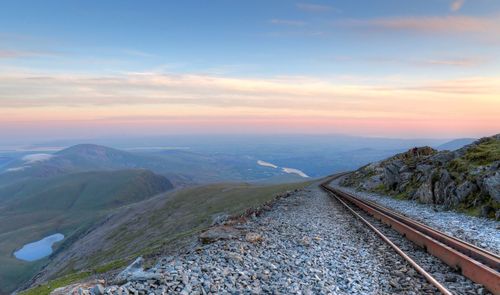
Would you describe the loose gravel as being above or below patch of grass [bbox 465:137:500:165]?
below

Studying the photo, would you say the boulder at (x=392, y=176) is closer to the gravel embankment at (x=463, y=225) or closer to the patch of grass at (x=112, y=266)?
the gravel embankment at (x=463, y=225)

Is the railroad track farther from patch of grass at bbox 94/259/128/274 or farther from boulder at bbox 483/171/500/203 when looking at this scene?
patch of grass at bbox 94/259/128/274

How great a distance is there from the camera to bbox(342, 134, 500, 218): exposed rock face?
30.5 meters

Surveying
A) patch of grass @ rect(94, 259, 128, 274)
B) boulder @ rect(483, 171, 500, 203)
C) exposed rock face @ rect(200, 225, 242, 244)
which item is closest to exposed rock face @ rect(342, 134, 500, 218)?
boulder @ rect(483, 171, 500, 203)

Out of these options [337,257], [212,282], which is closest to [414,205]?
[337,257]

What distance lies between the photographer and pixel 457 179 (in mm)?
36344

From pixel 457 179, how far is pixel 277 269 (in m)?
29.9

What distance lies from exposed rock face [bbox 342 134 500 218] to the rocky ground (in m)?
15.3

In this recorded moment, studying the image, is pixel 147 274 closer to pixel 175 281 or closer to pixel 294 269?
pixel 175 281

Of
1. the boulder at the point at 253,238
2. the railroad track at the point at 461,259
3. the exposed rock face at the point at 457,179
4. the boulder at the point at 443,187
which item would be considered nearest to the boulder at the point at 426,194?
the exposed rock face at the point at 457,179

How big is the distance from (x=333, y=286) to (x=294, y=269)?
2.29 meters

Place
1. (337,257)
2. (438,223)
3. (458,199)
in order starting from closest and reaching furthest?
(337,257) → (438,223) → (458,199)

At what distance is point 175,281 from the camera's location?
11.6 meters

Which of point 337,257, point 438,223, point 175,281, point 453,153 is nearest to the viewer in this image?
point 175,281
